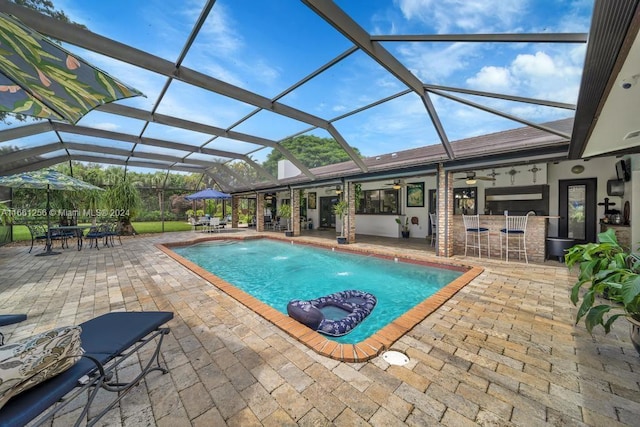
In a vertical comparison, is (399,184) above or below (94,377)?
above

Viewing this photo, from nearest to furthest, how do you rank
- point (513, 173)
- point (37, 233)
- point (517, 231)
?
point (517, 231) → point (37, 233) → point (513, 173)

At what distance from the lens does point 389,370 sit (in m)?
1.97

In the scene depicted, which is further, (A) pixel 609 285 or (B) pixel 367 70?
(B) pixel 367 70

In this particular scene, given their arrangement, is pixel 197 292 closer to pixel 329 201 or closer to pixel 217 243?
pixel 217 243

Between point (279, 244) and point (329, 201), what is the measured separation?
16.5ft

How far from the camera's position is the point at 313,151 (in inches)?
339

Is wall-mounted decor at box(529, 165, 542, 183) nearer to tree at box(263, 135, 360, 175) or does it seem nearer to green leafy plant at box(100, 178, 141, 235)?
tree at box(263, 135, 360, 175)

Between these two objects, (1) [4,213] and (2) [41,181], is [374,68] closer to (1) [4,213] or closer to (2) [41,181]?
(2) [41,181]

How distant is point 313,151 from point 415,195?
498 cm

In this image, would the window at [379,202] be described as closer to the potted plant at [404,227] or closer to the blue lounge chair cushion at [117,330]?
the potted plant at [404,227]

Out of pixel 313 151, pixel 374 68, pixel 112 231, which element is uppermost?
pixel 374 68

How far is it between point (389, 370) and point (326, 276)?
12.7 feet

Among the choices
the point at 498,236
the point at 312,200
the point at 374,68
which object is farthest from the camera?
the point at 312,200

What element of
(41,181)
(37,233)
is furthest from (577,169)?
(37,233)
